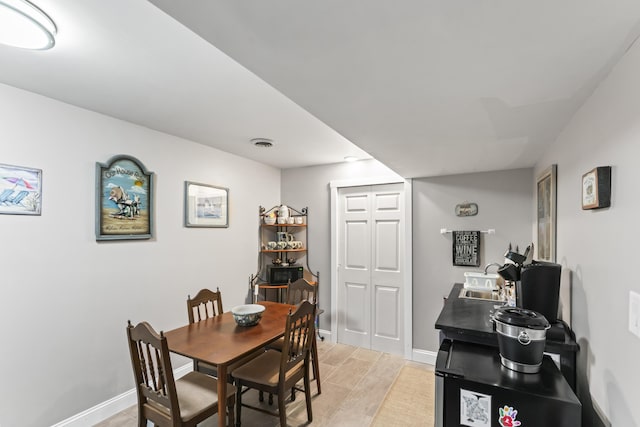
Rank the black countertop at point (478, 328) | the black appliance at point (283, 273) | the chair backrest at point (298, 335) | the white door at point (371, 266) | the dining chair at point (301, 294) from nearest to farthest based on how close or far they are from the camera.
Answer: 1. the black countertop at point (478, 328)
2. the chair backrest at point (298, 335)
3. the dining chair at point (301, 294)
4. the white door at point (371, 266)
5. the black appliance at point (283, 273)

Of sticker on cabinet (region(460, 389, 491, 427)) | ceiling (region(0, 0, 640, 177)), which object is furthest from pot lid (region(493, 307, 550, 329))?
ceiling (region(0, 0, 640, 177))

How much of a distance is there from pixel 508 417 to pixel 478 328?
18.3 inches

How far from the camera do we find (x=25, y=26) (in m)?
1.29

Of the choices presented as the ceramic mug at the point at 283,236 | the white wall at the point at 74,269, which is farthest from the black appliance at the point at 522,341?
the ceramic mug at the point at 283,236

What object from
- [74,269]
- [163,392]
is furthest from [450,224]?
[74,269]

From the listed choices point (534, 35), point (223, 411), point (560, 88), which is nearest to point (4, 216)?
point (223, 411)

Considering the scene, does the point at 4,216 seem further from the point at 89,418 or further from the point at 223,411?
the point at 223,411

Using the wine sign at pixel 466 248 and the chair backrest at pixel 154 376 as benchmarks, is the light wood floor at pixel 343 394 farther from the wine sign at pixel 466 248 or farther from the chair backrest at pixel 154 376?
the wine sign at pixel 466 248

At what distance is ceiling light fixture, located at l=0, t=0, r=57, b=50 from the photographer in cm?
121

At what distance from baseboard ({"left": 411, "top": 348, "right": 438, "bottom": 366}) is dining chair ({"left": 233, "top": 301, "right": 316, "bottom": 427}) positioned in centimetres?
153

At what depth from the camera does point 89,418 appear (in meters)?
2.29

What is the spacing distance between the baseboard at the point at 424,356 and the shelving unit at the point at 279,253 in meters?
1.43

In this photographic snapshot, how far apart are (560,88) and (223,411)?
2.31 m

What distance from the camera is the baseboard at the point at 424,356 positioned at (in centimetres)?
334
